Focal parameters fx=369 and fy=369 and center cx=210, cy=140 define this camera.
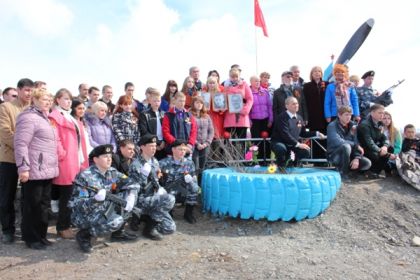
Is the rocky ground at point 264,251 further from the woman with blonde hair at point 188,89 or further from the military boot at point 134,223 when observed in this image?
the woman with blonde hair at point 188,89

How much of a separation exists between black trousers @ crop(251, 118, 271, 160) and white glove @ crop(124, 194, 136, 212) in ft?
11.2

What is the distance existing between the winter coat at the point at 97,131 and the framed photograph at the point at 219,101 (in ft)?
7.62

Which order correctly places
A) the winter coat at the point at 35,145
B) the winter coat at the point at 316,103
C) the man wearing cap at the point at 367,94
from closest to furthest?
the winter coat at the point at 35,145
the winter coat at the point at 316,103
the man wearing cap at the point at 367,94

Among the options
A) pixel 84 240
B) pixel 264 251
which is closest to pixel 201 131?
pixel 264 251

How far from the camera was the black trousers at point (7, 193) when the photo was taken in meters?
4.59

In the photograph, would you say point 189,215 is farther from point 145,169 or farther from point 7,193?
point 7,193

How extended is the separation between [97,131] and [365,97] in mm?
5820

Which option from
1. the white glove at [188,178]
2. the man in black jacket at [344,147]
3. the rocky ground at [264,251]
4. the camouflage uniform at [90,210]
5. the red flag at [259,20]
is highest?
the red flag at [259,20]

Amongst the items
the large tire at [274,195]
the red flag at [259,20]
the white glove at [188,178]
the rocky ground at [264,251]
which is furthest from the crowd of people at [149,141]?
the red flag at [259,20]

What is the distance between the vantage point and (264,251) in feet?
14.8

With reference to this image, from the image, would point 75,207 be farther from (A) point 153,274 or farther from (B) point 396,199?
(B) point 396,199

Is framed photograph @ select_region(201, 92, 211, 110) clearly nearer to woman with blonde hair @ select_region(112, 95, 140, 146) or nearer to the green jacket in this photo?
woman with blonde hair @ select_region(112, 95, 140, 146)

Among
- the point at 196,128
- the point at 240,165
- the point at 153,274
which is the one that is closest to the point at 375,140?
the point at 240,165

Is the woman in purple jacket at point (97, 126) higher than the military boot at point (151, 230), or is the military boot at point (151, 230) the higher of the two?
the woman in purple jacket at point (97, 126)
